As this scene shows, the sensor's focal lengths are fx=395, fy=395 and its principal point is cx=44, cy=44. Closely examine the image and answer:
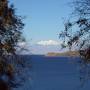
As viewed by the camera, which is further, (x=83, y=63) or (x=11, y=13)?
(x=11, y=13)

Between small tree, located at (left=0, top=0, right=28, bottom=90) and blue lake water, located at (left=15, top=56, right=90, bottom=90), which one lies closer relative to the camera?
blue lake water, located at (left=15, top=56, right=90, bottom=90)

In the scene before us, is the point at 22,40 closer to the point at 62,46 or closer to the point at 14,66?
the point at 14,66

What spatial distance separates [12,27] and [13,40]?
2.48 feet

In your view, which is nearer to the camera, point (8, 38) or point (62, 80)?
point (8, 38)

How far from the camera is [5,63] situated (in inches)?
886

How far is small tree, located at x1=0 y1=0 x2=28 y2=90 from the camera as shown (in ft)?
72.4

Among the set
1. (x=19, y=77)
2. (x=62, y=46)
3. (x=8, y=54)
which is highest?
(x=62, y=46)

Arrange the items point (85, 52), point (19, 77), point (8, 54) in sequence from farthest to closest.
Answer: point (19, 77), point (8, 54), point (85, 52)

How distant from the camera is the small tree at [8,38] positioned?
72.4ft

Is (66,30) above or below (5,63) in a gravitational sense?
above

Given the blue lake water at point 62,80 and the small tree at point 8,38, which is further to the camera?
the small tree at point 8,38

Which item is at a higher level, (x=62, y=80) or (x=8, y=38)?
(x=8, y=38)

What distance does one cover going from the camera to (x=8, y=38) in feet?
74.6

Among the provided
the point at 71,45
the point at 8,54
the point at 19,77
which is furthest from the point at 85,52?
the point at 19,77
